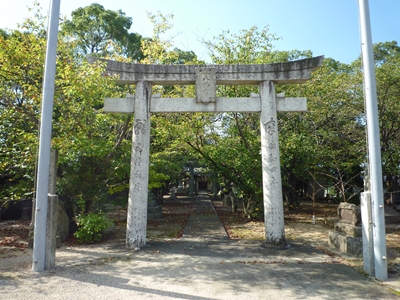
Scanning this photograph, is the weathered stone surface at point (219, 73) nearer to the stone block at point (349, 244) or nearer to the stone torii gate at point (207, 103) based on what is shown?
the stone torii gate at point (207, 103)

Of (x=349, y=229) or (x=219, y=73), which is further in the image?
(x=219, y=73)

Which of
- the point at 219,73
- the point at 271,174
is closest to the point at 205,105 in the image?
the point at 219,73

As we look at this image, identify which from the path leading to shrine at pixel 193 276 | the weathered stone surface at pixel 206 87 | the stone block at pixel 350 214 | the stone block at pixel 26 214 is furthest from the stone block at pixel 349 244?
the stone block at pixel 26 214

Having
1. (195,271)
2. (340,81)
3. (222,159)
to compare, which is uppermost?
(340,81)

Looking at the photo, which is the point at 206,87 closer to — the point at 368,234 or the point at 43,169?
the point at 43,169

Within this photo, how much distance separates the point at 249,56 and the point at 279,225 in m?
6.72

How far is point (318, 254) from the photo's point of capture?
726 cm

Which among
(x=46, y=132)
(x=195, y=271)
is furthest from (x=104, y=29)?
(x=195, y=271)

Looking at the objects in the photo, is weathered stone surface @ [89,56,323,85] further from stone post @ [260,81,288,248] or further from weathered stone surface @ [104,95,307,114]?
weathered stone surface @ [104,95,307,114]

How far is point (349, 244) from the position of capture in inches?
288

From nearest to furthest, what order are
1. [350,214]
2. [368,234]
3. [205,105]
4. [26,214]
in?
1. [368,234]
2. [350,214]
3. [205,105]
4. [26,214]

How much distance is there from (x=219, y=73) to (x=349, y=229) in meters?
5.38

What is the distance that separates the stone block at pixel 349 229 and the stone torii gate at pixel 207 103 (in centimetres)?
167

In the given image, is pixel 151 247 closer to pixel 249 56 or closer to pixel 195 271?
pixel 195 271
